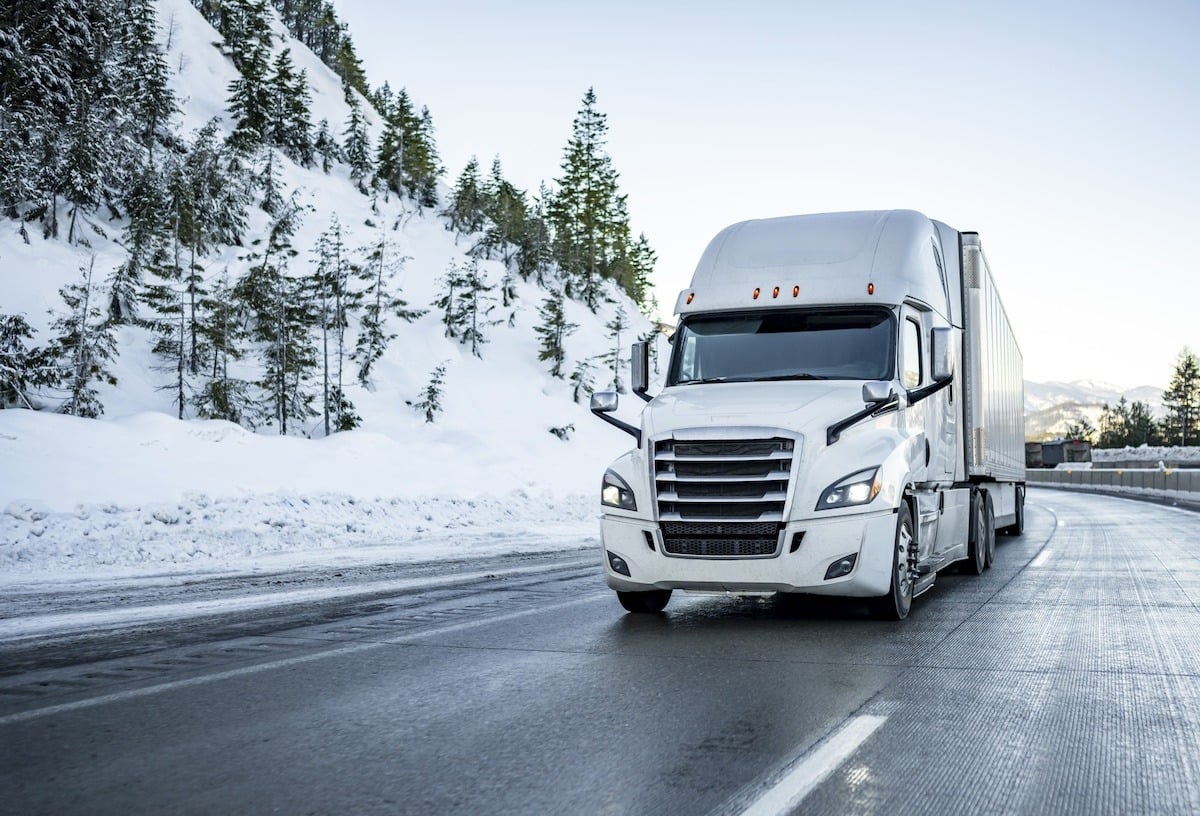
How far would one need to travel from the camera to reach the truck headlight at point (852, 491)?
793cm

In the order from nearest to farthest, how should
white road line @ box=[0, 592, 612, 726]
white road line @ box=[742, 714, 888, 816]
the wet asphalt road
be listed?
white road line @ box=[742, 714, 888, 816], the wet asphalt road, white road line @ box=[0, 592, 612, 726]

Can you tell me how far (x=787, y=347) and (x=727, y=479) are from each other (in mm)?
1886

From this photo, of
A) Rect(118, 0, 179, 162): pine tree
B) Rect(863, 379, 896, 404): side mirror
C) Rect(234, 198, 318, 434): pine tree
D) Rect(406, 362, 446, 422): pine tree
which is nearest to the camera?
Rect(863, 379, 896, 404): side mirror

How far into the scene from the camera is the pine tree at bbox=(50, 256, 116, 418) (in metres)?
33.2

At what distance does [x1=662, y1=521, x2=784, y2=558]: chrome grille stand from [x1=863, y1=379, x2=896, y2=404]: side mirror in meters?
1.32

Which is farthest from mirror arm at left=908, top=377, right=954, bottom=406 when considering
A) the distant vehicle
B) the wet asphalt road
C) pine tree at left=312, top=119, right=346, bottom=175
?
the distant vehicle

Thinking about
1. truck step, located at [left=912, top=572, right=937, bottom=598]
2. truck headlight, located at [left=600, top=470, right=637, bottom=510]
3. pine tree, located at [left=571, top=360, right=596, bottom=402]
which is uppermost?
pine tree, located at [left=571, top=360, right=596, bottom=402]

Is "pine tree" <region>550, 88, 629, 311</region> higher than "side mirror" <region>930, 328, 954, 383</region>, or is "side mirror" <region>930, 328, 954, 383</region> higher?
"pine tree" <region>550, 88, 629, 311</region>

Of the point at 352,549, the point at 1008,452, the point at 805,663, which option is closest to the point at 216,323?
the point at 352,549

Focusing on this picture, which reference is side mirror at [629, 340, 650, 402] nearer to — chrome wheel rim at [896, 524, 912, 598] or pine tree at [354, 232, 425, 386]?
chrome wheel rim at [896, 524, 912, 598]

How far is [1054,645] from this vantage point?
294 inches

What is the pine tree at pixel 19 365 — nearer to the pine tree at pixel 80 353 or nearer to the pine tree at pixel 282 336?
the pine tree at pixel 80 353

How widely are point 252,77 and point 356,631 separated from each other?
78951 mm

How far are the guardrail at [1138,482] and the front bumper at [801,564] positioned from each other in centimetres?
2672
